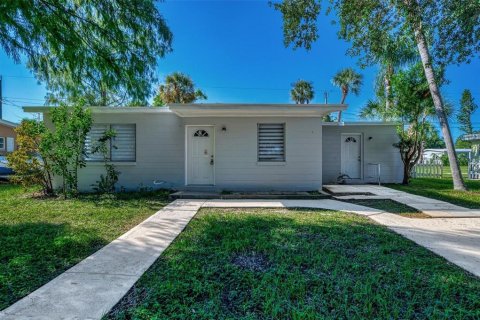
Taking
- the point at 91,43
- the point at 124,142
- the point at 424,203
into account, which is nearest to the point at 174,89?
the point at 124,142

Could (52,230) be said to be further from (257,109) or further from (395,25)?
(395,25)

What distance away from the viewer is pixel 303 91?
27.2 metres

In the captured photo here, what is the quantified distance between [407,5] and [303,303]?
6849mm

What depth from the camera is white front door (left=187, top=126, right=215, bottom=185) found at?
9266 mm

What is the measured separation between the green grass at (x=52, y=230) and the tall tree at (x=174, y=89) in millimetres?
14111

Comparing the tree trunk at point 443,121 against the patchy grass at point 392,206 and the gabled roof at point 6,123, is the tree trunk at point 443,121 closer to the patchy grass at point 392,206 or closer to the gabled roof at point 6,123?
the patchy grass at point 392,206

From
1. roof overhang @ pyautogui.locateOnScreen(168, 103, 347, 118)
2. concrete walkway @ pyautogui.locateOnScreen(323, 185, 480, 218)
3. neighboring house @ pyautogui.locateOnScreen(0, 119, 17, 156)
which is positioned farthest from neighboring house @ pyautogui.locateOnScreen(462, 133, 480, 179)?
neighboring house @ pyautogui.locateOnScreen(0, 119, 17, 156)

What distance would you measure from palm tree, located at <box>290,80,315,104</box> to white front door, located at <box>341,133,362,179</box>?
1606 cm

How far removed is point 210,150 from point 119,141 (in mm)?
3067

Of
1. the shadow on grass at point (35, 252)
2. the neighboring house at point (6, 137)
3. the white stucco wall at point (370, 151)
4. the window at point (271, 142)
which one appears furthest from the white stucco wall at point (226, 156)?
the neighboring house at point (6, 137)

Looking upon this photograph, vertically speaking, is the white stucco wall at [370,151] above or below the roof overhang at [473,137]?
below

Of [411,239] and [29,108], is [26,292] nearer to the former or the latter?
[411,239]

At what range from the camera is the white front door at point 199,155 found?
365 inches

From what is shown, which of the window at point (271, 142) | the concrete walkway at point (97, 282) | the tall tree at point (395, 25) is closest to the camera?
the concrete walkway at point (97, 282)
